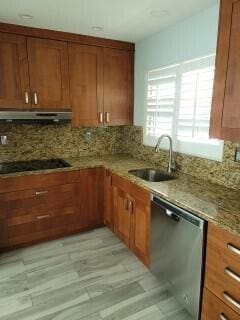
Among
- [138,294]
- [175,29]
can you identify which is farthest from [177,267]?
[175,29]

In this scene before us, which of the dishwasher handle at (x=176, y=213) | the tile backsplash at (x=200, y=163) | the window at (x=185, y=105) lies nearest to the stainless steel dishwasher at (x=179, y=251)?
the dishwasher handle at (x=176, y=213)

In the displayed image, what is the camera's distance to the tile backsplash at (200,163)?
195 cm

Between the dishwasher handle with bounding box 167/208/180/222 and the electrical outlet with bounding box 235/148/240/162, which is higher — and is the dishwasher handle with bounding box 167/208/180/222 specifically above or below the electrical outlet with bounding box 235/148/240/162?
below

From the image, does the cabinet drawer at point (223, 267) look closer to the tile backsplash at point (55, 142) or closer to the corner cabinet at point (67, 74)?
the corner cabinet at point (67, 74)

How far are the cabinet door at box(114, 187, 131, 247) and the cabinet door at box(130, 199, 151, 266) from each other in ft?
0.32

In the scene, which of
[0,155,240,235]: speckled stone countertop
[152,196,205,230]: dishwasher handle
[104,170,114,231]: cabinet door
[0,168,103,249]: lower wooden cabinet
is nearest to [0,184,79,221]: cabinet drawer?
[0,168,103,249]: lower wooden cabinet

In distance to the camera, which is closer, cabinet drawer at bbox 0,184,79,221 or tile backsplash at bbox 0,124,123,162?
cabinet drawer at bbox 0,184,79,221

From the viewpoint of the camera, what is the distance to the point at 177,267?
5.74ft

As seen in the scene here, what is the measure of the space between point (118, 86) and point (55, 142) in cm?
110

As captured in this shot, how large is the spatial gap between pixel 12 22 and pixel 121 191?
199 cm

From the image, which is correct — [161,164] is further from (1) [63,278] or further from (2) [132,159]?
(1) [63,278]

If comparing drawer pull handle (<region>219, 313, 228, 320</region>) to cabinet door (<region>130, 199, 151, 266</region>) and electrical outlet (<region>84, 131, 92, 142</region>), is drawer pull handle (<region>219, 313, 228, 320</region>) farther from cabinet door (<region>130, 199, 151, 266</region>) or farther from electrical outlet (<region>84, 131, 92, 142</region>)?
electrical outlet (<region>84, 131, 92, 142</region>)

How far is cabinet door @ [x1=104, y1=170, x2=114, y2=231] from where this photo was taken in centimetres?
270

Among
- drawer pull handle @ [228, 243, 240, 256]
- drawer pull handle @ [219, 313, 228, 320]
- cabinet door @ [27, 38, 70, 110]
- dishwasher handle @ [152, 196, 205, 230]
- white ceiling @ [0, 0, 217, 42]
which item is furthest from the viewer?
cabinet door @ [27, 38, 70, 110]
